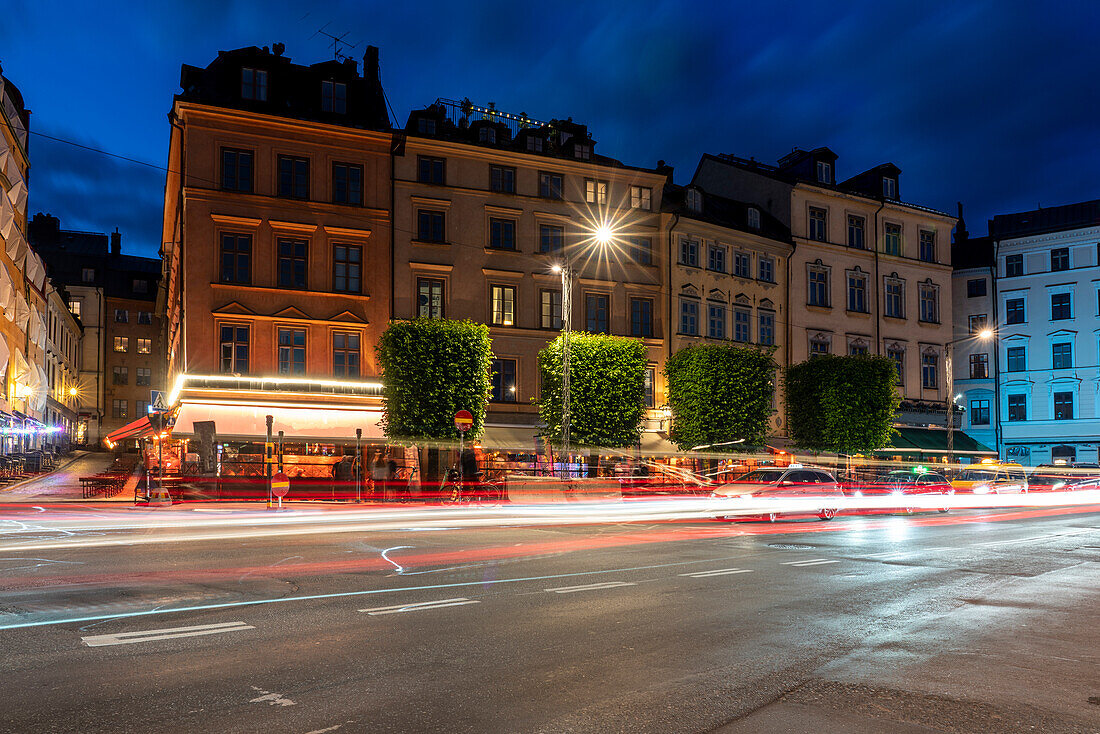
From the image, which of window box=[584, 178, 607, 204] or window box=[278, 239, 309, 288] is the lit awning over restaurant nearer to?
window box=[278, 239, 309, 288]

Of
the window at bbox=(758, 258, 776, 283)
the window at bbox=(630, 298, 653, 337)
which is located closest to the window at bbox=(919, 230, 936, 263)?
the window at bbox=(758, 258, 776, 283)

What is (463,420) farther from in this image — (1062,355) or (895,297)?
(1062,355)

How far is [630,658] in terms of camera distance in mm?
7637

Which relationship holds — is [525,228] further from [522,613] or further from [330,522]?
[522,613]

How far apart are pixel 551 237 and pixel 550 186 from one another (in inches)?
98.6

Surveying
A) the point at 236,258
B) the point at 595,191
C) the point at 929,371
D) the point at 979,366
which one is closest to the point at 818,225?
the point at 929,371

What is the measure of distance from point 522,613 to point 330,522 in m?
12.0

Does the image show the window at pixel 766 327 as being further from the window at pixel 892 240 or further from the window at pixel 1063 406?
the window at pixel 1063 406

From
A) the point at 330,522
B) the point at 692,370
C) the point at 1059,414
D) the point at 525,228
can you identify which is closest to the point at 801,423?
the point at 692,370

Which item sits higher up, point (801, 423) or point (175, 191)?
point (175, 191)

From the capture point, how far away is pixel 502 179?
133 feet

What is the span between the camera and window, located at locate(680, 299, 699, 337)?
145 ft

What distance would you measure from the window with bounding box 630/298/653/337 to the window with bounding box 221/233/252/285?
59.6 ft

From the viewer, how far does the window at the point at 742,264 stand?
46.8 metres
